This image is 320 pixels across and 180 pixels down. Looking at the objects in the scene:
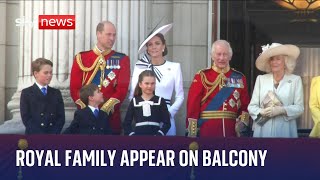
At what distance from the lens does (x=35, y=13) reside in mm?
14906

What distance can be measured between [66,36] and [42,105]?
1.78m

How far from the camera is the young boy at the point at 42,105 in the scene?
13148 mm

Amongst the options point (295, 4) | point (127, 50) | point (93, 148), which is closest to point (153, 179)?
point (93, 148)

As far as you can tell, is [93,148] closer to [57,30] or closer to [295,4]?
[57,30]

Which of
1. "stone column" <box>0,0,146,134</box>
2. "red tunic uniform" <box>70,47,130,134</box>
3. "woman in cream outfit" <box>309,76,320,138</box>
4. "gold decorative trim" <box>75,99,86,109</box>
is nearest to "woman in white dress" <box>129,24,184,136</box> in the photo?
"red tunic uniform" <box>70,47,130,134</box>

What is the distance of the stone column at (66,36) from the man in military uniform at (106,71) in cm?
83

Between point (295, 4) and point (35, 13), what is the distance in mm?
3568

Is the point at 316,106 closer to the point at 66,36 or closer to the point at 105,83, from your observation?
the point at 105,83

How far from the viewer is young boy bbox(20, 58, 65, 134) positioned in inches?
518

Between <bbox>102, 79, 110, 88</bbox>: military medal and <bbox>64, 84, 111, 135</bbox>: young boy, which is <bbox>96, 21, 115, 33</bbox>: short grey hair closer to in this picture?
<bbox>102, 79, 110, 88</bbox>: military medal

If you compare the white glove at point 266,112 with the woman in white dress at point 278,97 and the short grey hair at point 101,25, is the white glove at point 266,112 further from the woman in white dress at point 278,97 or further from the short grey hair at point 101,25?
the short grey hair at point 101,25

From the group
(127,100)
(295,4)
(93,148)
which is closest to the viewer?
(93,148)

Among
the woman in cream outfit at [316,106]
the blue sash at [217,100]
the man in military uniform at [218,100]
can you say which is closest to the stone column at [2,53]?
the man in military uniform at [218,100]

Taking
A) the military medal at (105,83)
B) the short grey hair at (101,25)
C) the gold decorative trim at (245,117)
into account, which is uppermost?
the short grey hair at (101,25)
